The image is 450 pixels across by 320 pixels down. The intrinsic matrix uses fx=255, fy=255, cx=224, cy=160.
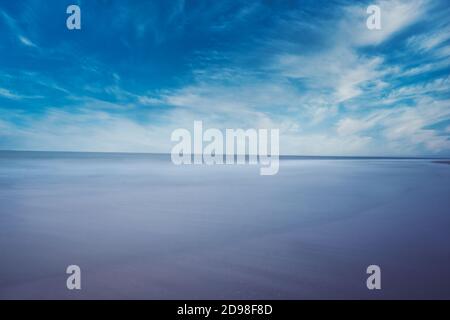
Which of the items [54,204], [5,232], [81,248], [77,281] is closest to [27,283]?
[77,281]

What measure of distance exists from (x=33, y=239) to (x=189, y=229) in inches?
115

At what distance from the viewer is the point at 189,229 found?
547cm

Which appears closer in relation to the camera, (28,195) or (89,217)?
(89,217)

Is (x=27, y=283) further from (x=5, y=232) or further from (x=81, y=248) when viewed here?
(x=5, y=232)

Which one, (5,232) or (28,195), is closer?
(5,232)

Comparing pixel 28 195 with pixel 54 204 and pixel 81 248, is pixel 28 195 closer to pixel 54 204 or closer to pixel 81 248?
pixel 54 204

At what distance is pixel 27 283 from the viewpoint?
334 centimetres
